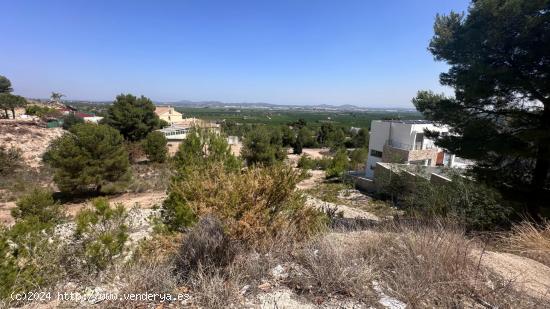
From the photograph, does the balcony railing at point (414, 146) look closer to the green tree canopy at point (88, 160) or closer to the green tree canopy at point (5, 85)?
the green tree canopy at point (88, 160)

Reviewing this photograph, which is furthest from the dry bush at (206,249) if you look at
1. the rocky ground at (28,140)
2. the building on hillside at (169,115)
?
the building on hillside at (169,115)

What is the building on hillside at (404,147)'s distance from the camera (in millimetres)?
22614

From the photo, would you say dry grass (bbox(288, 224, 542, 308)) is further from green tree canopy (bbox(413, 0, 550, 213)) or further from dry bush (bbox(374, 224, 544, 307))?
green tree canopy (bbox(413, 0, 550, 213))

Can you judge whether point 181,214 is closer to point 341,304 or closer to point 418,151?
point 341,304

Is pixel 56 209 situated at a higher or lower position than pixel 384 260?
lower

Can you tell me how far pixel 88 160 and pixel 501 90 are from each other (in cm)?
1836

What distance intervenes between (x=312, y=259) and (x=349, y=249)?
0.58 meters

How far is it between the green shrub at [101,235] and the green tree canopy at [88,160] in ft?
41.5

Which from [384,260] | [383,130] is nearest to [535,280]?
[384,260]

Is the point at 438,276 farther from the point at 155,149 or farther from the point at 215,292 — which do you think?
the point at 155,149

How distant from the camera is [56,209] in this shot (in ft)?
35.0

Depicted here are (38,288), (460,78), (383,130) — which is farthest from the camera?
(383,130)


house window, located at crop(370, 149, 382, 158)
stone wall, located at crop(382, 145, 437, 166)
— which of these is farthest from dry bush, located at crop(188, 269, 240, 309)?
house window, located at crop(370, 149, 382, 158)

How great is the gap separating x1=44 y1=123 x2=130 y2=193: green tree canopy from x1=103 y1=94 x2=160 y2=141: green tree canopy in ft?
52.3
